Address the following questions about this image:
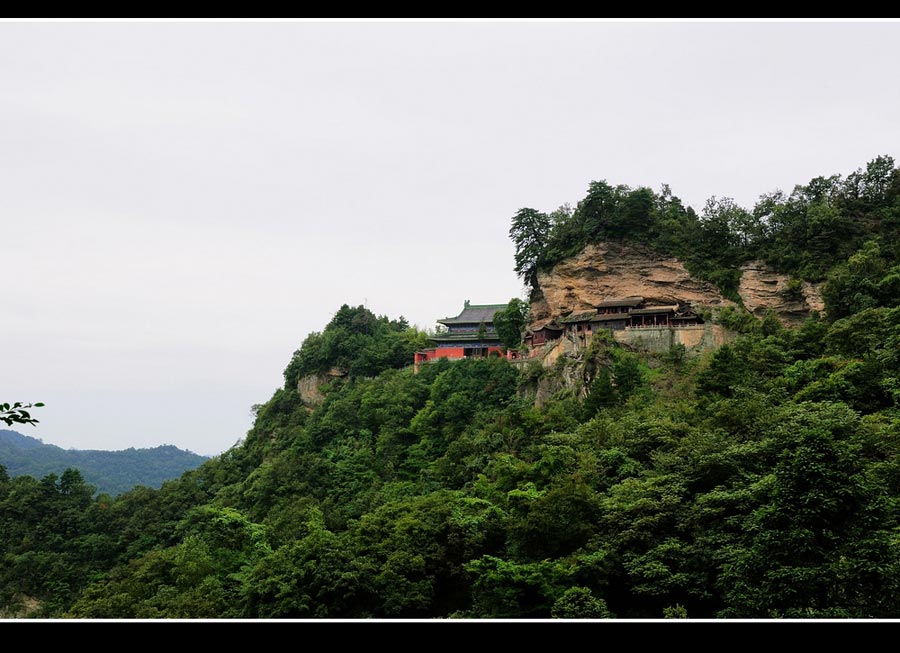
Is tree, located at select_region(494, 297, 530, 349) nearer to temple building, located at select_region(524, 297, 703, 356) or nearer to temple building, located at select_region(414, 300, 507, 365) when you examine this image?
temple building, located at select_region(414, 300, 507, 365)

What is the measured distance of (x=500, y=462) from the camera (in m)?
18.6

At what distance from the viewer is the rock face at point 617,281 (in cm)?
2680

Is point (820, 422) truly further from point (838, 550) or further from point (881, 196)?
point (881, 196)

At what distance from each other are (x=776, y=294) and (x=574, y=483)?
14.8m

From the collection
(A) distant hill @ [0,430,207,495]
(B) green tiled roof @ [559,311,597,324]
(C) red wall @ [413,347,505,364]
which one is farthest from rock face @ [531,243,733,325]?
(A) distant hill @ [0,430,207,495]

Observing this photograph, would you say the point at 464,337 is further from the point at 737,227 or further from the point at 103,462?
the point at 103,462

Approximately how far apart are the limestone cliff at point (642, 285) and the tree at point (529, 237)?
161cm

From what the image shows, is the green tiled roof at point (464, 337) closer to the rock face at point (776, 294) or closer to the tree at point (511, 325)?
the tree at point (511, 325)

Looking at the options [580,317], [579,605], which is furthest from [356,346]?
[579,605]

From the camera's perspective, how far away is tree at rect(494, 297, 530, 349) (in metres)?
30.3

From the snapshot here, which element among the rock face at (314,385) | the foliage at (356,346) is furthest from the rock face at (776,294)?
the rock face at (314,385)
